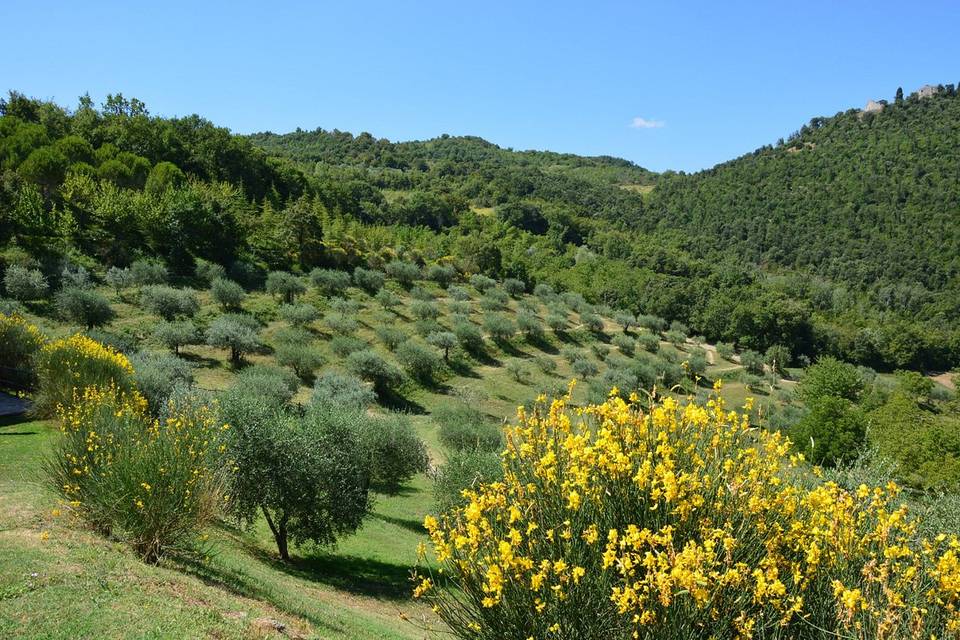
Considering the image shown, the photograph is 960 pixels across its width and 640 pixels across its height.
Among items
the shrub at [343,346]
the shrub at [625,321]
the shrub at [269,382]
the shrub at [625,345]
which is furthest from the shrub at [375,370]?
the shrub at [625,321]

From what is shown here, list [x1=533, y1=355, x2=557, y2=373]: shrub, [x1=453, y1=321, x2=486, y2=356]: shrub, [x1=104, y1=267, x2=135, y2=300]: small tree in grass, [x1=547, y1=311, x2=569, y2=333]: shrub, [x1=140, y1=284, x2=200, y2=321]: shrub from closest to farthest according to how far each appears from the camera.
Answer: [x1=140, y1=284, x2=200, y2=321]: shrub, [x1=104, y1=267, x2=135, y2=300]: small tree in grass, [x1=533, y1=355, x2=557, y2=373]: shrub, [x1=453, y1=321, x2=486, y2=356]: shrub, [x1=547, y1=311, x2=569, y2=333]: shrub

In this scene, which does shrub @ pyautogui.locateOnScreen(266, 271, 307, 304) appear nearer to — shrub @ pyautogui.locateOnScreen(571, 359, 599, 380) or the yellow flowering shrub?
shrub @ pyautogui.locateOnScreen(571, 359, 599, 380)

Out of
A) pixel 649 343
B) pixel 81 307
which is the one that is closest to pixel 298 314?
pixel 81 307

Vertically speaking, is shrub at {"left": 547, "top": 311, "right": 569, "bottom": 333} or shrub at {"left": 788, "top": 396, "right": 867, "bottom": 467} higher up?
shrub at {"left": 547, "top": 311, "right": 569, "bottom": 333}

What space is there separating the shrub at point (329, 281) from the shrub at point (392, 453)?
1266 inches

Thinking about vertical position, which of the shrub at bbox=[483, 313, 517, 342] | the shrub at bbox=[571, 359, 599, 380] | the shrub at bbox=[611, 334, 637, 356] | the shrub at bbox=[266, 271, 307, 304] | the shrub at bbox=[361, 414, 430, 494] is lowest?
the shrub at bbox=[361, 414, 430, 494]

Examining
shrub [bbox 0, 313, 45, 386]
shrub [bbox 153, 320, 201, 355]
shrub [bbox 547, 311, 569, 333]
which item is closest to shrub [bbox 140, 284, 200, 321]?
shrub [bbox 153, 320, 201, 355]

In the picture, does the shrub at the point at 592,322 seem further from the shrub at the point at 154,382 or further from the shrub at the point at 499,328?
the shrub at the point at 154,382

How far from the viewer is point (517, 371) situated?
49.8m

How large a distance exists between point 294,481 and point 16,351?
14.8 m

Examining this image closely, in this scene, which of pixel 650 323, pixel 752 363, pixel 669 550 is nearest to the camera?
pixel 669 550

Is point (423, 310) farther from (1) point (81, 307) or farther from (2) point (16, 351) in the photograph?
(2) point (16, 351)

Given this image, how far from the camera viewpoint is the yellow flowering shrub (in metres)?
3.45

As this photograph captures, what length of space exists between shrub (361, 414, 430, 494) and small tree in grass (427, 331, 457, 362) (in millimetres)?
22546
